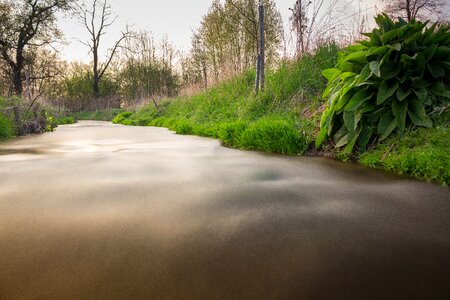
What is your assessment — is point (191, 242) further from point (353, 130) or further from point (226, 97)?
point (226, 97)

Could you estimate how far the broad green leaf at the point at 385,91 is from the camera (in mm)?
2745

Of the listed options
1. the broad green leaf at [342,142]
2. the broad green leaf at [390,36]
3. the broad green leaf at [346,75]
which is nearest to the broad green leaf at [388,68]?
the broad green leaf at [390,36]

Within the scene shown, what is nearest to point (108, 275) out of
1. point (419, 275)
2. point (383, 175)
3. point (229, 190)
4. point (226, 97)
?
point (419, 275)

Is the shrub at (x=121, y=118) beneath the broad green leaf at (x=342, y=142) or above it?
above

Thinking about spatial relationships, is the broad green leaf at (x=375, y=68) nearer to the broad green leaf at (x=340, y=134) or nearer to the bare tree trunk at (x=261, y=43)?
the broad green leaf at (x=340, y=134)

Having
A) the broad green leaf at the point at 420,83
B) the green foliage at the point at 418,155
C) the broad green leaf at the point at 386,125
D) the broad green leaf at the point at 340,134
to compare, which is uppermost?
the broad green leaf at the point at 420,83

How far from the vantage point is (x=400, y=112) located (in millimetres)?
2762

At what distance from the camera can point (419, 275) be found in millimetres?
942

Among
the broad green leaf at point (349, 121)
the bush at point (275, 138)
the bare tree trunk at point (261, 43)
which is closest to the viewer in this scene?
the broad green leaf at point (349, 121)

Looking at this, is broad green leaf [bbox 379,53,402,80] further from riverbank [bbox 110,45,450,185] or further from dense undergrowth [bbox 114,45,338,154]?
dense undergrowth [bbox 114,45,338,154]

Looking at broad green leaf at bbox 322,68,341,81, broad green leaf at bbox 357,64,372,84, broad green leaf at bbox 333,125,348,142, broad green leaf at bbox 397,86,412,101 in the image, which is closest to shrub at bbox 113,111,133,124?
broad green leaf at bbox 322,68,341,81

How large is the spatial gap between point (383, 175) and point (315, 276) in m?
1.70

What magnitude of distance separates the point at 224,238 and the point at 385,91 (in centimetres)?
230

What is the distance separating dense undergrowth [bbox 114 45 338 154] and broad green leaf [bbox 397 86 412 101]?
106 cm
